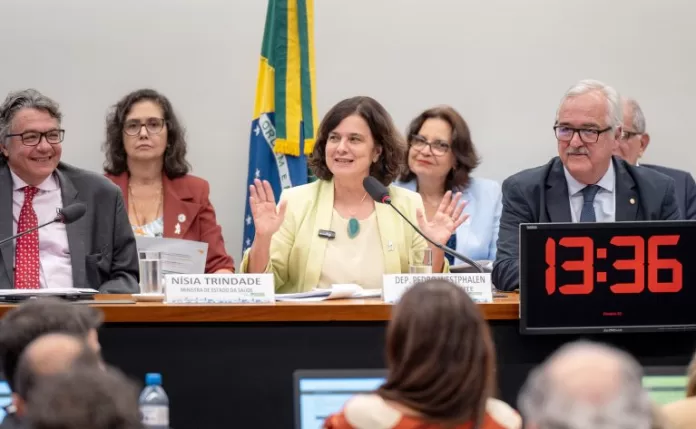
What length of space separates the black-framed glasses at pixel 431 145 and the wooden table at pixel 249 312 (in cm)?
230

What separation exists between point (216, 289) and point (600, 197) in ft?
5.27

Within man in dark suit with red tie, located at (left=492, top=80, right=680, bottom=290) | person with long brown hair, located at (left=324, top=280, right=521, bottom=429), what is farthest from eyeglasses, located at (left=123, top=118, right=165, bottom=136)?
person with long brown hair, located at (left=324, top=280, right=521, bottom=429)

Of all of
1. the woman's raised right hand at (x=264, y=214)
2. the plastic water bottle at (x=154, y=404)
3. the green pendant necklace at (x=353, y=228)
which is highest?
the woman's raised right hand at (x=264, y=214)

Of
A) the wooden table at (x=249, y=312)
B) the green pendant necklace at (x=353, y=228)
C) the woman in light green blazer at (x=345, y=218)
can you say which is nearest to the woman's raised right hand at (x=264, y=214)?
the woman in light green blazer at (x=345, y=218)

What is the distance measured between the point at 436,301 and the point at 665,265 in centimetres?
138

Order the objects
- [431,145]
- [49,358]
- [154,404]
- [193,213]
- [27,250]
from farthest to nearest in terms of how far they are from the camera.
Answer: [431,145], [193,213], [27,250], [154,404], [49,358]

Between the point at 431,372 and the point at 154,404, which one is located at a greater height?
the point at 431,372

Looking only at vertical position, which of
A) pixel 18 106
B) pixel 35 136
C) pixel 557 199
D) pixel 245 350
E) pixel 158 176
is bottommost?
pixel 245 350

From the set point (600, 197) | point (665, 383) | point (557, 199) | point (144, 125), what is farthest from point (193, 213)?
point (665, 383)

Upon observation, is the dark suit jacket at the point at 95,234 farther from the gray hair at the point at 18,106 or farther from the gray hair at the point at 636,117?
the gray hair at the point at 636,117

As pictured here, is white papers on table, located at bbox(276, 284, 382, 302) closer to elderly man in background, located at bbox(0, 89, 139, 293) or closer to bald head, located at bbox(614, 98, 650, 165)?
elderly man in background, located at bbox(0, 89, 139, 293)

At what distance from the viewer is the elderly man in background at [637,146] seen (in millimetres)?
5562

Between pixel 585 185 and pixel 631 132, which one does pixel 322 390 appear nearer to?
pixel 585 185

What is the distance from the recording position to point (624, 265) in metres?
3.40
